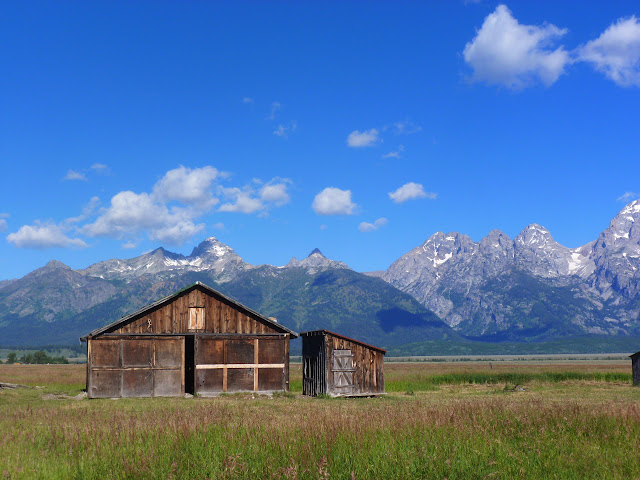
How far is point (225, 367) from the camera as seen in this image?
36688mm

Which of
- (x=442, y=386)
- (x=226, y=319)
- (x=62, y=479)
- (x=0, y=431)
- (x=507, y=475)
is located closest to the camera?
(x=507, y=475)

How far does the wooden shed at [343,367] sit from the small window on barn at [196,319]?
696cm

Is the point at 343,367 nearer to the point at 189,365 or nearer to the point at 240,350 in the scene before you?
the point at 240,350

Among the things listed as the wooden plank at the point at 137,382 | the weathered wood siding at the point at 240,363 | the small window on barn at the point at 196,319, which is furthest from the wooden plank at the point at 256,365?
the wooden plank at the point at 137,382

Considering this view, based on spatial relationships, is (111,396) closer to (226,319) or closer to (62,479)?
(226,319)

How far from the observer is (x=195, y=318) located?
121 ft

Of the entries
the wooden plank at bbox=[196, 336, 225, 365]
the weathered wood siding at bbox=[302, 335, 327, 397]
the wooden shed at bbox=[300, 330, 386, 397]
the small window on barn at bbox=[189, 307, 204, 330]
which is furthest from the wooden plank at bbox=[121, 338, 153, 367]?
the weathered wood siding at bbox=[302, 335, 327, 397]

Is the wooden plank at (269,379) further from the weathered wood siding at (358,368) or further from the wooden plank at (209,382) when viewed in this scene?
the weathered wood siding at (358,368)

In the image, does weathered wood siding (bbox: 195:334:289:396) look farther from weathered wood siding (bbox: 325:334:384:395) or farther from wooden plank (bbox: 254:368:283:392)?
weathered wood siding (bbox: 325:334:384:395)

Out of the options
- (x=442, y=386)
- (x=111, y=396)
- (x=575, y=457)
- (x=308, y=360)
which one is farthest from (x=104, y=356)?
(x=575, y=457)

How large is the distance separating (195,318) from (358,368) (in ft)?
34.2

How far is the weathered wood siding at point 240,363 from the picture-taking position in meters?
36.4

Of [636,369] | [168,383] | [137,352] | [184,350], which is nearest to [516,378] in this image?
[636,369]

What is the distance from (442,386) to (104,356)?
2656 cm
